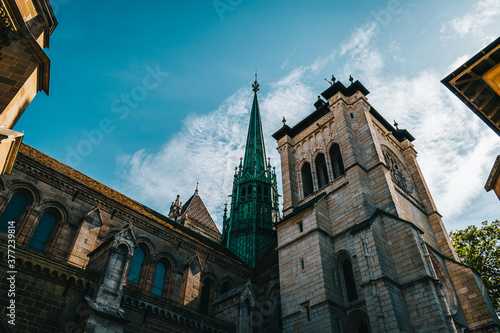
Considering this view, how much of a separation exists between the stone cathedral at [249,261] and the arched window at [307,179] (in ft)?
0.28

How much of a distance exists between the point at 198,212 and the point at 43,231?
25970 millimetres

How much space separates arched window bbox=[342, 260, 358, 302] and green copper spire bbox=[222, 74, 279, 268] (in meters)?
9.21

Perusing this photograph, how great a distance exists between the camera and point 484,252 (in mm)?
22109

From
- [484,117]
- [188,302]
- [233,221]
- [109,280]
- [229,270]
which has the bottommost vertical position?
[109,280]

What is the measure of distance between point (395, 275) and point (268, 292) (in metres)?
8.03

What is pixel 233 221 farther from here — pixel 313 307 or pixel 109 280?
pixel 109 280

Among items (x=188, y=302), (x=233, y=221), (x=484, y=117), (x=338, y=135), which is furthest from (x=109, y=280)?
(x=233, y=221)

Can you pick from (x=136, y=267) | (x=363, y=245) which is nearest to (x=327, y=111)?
(x=363, y=245)

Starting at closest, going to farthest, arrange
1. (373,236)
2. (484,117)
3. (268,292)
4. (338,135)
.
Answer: (484,117) → (373,236) → (268,292) → (338,135)

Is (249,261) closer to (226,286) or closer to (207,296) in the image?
(226,286)

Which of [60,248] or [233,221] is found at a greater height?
[233,221]

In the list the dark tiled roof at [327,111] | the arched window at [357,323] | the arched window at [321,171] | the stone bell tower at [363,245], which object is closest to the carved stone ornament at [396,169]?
the stone bell tower at [363,245]

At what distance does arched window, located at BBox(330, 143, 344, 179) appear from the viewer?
2150cm

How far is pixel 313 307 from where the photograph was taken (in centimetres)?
1474
